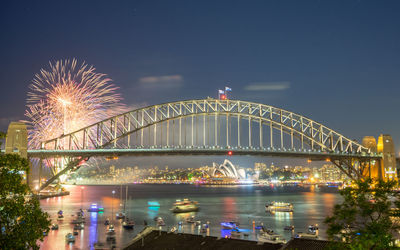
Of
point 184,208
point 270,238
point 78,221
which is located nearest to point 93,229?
point 78,221

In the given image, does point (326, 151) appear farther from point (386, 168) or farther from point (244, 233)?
point (244, 233)

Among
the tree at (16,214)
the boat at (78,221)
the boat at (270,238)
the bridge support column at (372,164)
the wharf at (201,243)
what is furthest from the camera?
the bridge support column at (372,164)

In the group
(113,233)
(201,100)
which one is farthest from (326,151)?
(113,233)

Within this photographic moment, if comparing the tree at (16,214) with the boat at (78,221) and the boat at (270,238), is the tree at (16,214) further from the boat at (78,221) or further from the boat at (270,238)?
the boat at (78,221)

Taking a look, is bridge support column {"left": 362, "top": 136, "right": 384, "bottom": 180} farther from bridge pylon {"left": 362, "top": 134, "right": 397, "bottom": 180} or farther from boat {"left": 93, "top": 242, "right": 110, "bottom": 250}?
boat {"left": 93, "top": 242, "right": 110, "bottom": 250}

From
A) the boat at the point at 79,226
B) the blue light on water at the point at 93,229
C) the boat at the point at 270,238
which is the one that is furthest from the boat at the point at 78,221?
the boat at the point at 270,238

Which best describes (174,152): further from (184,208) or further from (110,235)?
(110,235)

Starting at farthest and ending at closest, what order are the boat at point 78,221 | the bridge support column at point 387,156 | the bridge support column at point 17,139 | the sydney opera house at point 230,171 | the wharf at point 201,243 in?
the sydney opera house at point 230,171 → the bridge support column at point 387,156 → the bridge support column at point 17,139 → the boat at point 78,221 → the wharf at point 201,243
